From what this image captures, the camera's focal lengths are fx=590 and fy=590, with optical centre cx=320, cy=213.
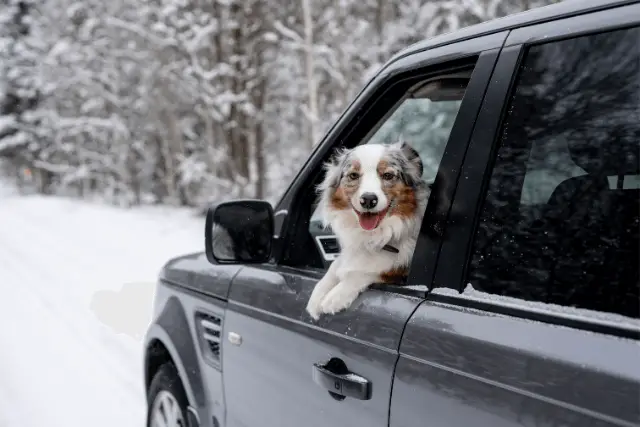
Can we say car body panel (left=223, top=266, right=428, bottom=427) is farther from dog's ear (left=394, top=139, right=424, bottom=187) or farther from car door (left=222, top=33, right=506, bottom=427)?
dog's ear (left=394, top=139, right=424, bottom=187)

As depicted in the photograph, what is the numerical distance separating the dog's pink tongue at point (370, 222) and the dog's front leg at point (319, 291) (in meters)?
0.23

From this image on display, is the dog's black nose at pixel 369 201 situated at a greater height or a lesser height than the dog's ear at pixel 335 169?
lesser

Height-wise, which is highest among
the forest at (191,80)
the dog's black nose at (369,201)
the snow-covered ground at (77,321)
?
the forest at (191,80)

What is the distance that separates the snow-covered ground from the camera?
518cm

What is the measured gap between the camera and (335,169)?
2.54 meters

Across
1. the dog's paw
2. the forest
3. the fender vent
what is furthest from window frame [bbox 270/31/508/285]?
the forest

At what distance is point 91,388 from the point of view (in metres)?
5.54

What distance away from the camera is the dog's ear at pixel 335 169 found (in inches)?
97.2

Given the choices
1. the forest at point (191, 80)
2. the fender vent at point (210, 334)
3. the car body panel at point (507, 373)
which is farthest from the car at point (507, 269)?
the forest at point (191, 80)

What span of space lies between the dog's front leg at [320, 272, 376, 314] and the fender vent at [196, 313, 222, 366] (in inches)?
40.4

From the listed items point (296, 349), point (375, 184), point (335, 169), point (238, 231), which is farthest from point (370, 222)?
point (238, 231)

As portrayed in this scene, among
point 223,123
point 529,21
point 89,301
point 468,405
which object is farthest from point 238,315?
point 223,123

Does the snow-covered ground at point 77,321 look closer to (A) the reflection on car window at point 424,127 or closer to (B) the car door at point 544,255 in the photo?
(A) the reflection on car window at point 424,127

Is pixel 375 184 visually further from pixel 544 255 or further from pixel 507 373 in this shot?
pixel 507 373
